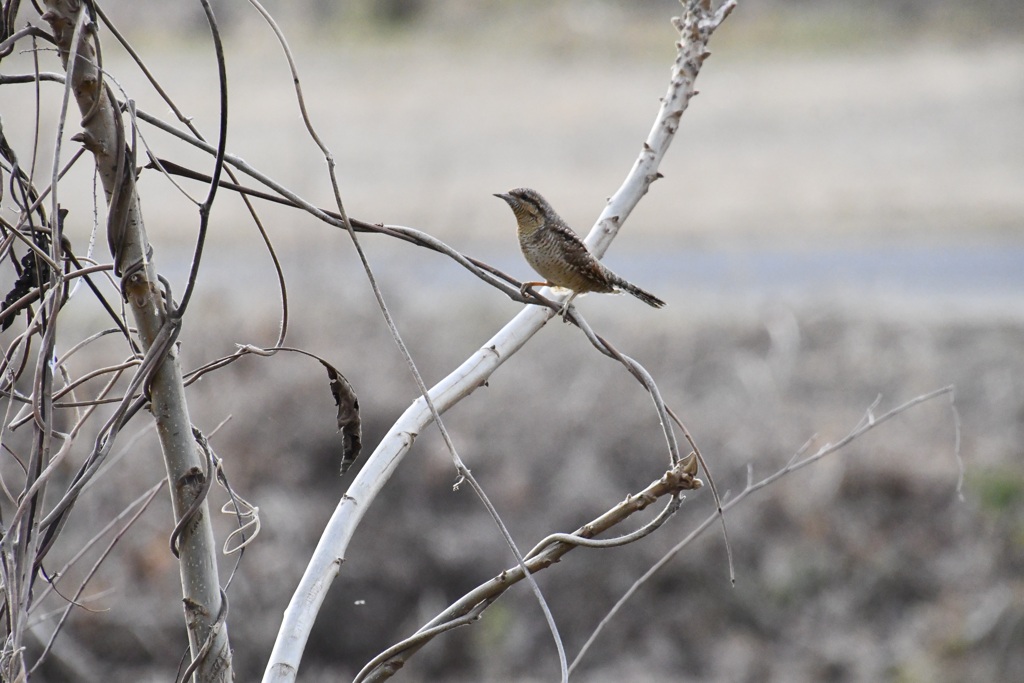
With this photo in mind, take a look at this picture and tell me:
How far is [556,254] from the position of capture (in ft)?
8.18

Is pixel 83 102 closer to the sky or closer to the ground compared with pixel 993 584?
closer to the ground

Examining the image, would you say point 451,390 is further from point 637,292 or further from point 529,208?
point 529,208

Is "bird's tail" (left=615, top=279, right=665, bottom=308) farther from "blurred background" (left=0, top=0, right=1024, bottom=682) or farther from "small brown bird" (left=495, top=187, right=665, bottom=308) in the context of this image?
"blurred background" (left=0, top=0, right=1024, bottom=682)

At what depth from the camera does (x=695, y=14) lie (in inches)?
74.7

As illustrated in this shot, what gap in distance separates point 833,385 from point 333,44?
1889 cm

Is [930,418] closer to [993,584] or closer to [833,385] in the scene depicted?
[833,385]

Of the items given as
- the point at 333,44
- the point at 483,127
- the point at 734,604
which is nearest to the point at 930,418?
the point at 734,604

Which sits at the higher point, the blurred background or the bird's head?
the blurred background

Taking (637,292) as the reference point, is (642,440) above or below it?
above

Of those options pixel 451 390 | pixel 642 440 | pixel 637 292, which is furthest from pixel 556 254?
pixel 642 440

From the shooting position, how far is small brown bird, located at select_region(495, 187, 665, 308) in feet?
7.85

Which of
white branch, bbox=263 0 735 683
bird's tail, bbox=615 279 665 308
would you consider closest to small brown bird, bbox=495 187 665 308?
bird's tail, bbox=615 279 665 308

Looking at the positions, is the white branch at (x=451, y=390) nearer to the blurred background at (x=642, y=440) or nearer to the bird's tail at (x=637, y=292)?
the bird's tail at (x=637, y=292)

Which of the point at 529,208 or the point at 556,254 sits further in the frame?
the point at 529,208
